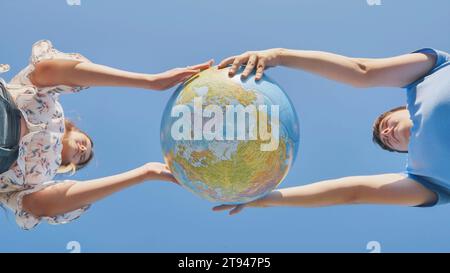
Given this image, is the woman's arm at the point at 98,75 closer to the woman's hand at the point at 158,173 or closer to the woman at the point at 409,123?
the woman at the point at 409,123

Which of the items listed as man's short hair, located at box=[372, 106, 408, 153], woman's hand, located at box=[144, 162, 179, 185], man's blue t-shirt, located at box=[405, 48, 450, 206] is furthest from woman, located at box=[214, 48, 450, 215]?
woman's hand, located at box=[144, 162, 179, 185]

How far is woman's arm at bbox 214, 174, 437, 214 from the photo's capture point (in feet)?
15.1

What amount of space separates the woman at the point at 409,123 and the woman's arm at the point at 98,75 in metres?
0.54

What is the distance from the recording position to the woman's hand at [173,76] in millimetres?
4465

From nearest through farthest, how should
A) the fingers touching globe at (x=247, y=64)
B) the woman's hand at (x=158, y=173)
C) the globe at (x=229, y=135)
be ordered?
the globe at (x=229, y=135), the fingers touching globe at (x=247, y=64), the woman's hand at (x=158, y=173)

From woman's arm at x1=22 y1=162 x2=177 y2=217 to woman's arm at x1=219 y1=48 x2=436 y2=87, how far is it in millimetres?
1670

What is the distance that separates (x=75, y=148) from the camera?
5301 millimetres

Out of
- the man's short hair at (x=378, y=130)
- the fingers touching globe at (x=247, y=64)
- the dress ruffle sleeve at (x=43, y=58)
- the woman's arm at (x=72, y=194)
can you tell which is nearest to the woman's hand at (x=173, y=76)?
the fingers touching globe at (x=247, y=64)

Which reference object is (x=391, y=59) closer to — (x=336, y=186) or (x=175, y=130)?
(x=336, y=186)

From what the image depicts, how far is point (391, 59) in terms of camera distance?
4.56 meters

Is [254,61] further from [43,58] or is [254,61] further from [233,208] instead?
[43,58]

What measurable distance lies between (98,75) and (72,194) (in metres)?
1.18

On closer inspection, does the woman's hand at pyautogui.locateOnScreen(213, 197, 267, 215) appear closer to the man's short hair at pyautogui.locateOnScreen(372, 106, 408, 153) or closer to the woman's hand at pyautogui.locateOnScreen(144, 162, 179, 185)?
the woman's hand at pyautogui.locateOnScreen(144, 162, 179, 185)

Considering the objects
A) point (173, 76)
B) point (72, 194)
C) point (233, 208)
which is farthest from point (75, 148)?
point (233, 208)
